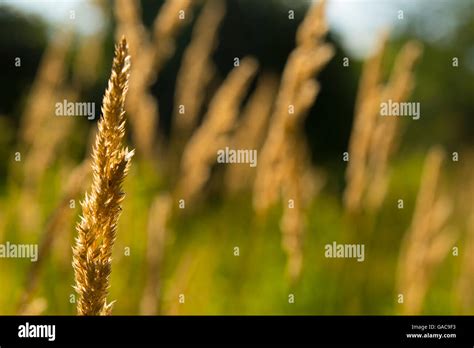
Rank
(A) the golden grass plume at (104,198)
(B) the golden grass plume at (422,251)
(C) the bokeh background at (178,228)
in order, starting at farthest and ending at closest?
(C) the bokeh background at (178,228), (B) the golden grass plume at (422,251), (A) the golden grass plume at (104,198)

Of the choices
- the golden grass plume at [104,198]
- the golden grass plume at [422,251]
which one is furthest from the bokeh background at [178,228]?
the golden grass plume at [104,198]

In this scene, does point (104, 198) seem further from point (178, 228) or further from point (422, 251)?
point (178, 228)

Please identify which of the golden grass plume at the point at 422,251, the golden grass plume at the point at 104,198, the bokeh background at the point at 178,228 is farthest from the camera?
the bokeh background at the point at 178,228

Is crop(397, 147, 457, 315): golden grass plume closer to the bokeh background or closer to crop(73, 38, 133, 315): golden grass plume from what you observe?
the bokeh background

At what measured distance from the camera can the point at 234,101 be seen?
Answer: 2.35 metres

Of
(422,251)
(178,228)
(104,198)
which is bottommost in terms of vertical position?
(104,198)

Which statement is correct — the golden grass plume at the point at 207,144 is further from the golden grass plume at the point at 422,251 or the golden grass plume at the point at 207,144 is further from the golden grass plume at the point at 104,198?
the golden grass plume at the point at 104,198

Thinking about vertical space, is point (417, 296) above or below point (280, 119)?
below

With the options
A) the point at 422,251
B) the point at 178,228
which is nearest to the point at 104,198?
the point at 422,251

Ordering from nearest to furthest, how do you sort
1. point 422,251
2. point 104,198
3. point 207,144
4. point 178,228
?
A: point 104,198, point 422,251, point 207,144, point 178,228
